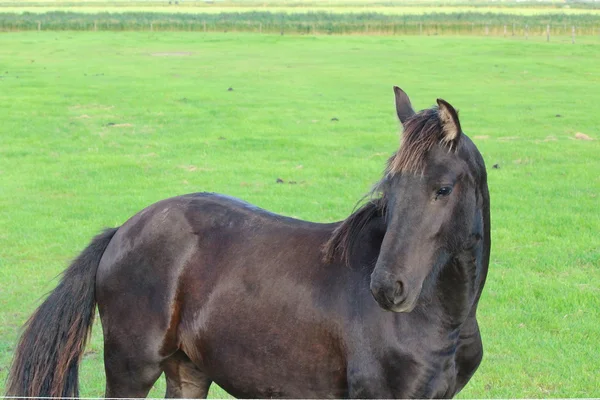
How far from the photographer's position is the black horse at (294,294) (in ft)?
10.7

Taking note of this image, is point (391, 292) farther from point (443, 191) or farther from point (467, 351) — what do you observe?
point (467, 351)

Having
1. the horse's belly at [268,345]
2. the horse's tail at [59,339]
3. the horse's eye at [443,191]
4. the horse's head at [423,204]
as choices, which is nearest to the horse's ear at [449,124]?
the horse's head at [423,204]

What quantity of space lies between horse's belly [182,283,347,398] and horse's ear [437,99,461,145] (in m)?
1.03

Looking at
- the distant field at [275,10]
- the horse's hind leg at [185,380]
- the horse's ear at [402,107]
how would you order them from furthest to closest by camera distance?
1. the distant field at [275,10]
2. the horse's hind leg at [185,380]
3. the horse's ear at [402,107]

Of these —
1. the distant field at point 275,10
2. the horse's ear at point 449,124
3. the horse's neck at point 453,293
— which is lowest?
the horse's neck at point 453,293

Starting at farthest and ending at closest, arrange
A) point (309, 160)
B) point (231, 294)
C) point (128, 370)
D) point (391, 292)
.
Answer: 1. point (309, 160)
2. point (128, 370)
3. point (231, 294)
4. point (391, 292)

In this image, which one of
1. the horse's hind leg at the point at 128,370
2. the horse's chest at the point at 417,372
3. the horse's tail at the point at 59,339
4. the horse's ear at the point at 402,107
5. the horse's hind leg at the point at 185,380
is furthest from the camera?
the horse's hind leg at the point at 185,380

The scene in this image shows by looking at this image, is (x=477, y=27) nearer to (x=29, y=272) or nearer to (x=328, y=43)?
(x=328, y=43)

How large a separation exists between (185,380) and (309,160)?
9.08 m

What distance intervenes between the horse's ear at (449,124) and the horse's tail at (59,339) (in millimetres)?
1995

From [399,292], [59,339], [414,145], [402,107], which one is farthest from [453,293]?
[59,339]

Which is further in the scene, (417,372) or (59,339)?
(59,339)

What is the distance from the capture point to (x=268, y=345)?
3.77 metres

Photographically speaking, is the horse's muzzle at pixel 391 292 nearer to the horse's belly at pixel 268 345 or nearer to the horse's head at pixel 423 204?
the horse's head at pixel 423 204
